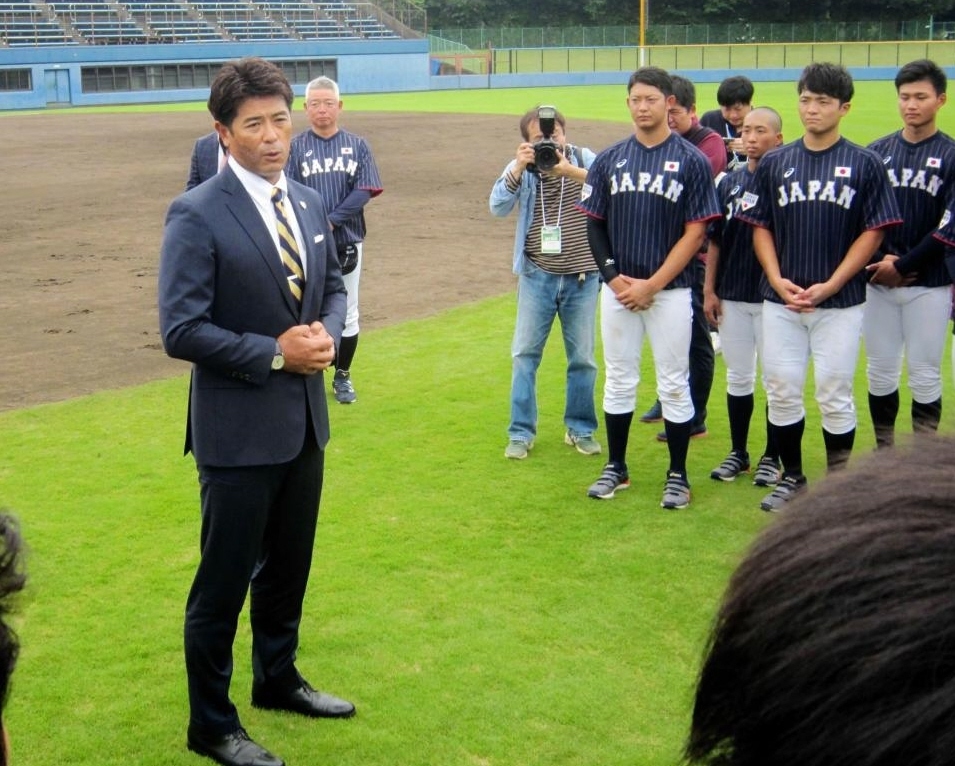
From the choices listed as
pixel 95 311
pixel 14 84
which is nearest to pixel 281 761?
pixel 95 311

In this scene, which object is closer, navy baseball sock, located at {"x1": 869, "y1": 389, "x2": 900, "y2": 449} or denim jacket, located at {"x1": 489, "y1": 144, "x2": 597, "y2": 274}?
navy baseball sock, located at {"x1": 869, "y1": 389, "x2": 900, "y2": 449}

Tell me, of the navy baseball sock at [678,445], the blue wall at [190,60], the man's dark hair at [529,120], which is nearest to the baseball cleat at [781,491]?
the navy baseball sock at [678,445]

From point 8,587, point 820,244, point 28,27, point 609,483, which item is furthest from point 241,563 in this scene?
point 28,27

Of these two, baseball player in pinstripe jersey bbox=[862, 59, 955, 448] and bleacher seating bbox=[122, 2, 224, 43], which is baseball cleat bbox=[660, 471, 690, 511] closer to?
baseball player in pinstripe jersey bbox=[862, 59, 955, 448]

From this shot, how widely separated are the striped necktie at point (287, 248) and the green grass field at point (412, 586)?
171 cm

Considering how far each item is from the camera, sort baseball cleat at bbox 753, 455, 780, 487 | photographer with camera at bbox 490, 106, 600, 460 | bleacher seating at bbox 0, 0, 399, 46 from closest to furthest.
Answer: baseball cleat at bbox 753, 455, 780, 487
photographer with camera at bbox 490, 106, 600, 460
bleacher seating at bbox 0, 0, 399, 46

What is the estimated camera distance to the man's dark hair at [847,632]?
82 cm

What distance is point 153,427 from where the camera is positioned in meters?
8.34

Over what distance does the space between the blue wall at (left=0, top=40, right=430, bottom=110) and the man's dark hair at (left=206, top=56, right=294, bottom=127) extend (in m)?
47.7

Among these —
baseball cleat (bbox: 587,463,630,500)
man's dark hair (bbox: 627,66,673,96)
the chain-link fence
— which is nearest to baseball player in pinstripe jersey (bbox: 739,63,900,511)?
man's dark hair (bbox: 627,66,673,96)

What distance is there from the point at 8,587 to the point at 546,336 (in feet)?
20.8

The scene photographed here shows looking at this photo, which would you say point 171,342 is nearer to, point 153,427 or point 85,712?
point 85,712

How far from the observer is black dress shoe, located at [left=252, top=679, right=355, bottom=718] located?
457cm

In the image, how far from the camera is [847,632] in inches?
33.5
